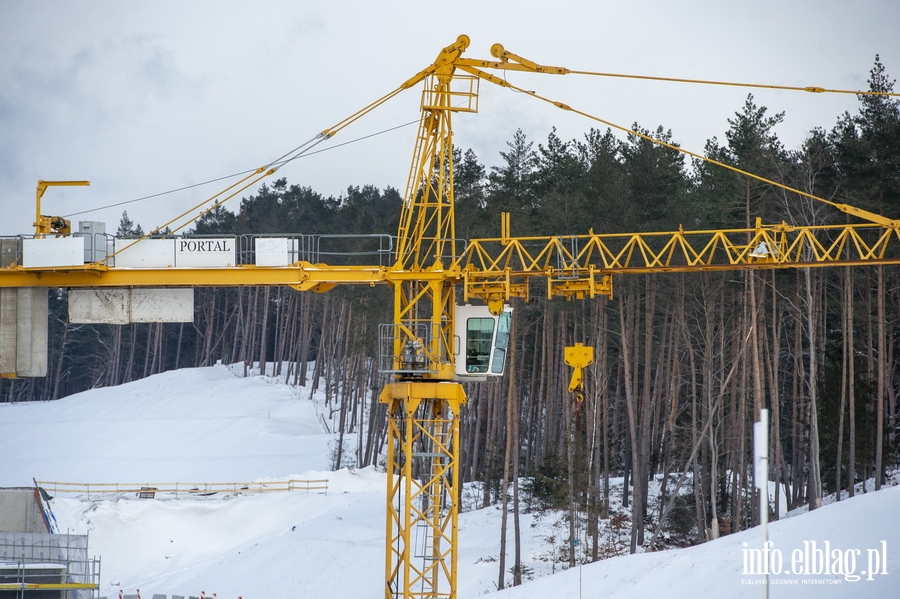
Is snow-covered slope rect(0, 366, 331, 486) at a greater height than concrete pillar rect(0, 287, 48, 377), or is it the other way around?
concrete pillar rect(0, 287, 48, 377)

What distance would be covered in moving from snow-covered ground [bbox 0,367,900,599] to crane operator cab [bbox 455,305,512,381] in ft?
20.6

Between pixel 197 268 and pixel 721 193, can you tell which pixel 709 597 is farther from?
pixel 721 193

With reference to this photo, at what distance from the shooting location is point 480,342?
99.4ft

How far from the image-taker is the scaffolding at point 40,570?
88.6ft

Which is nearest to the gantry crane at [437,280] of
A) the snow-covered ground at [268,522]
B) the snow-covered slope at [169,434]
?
the snow-covered ground at [268,522]

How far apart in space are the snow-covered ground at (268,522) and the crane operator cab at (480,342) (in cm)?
629

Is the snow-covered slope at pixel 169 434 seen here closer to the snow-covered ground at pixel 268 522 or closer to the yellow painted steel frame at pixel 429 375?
the snow-covered ground at pixel 268 522

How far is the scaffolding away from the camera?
27.0 metres

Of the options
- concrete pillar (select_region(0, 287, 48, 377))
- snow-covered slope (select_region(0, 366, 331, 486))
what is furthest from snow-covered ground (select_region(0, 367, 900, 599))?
concrete pillar (select_region(0, 287, 48, 377))

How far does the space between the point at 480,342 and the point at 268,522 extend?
21.0 m

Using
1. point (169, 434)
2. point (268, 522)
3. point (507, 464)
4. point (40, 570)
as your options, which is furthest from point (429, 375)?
point (169, 434)

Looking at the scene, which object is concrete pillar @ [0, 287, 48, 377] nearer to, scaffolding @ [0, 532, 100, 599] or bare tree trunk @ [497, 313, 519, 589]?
scaffolding @ [0, 532, 100, 599]

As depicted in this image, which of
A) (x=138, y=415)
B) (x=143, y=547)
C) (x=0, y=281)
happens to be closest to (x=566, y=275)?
(x=0, y=281)

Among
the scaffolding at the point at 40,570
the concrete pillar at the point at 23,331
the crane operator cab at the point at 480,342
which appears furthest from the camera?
the crane operator cab at the point at 480,342
